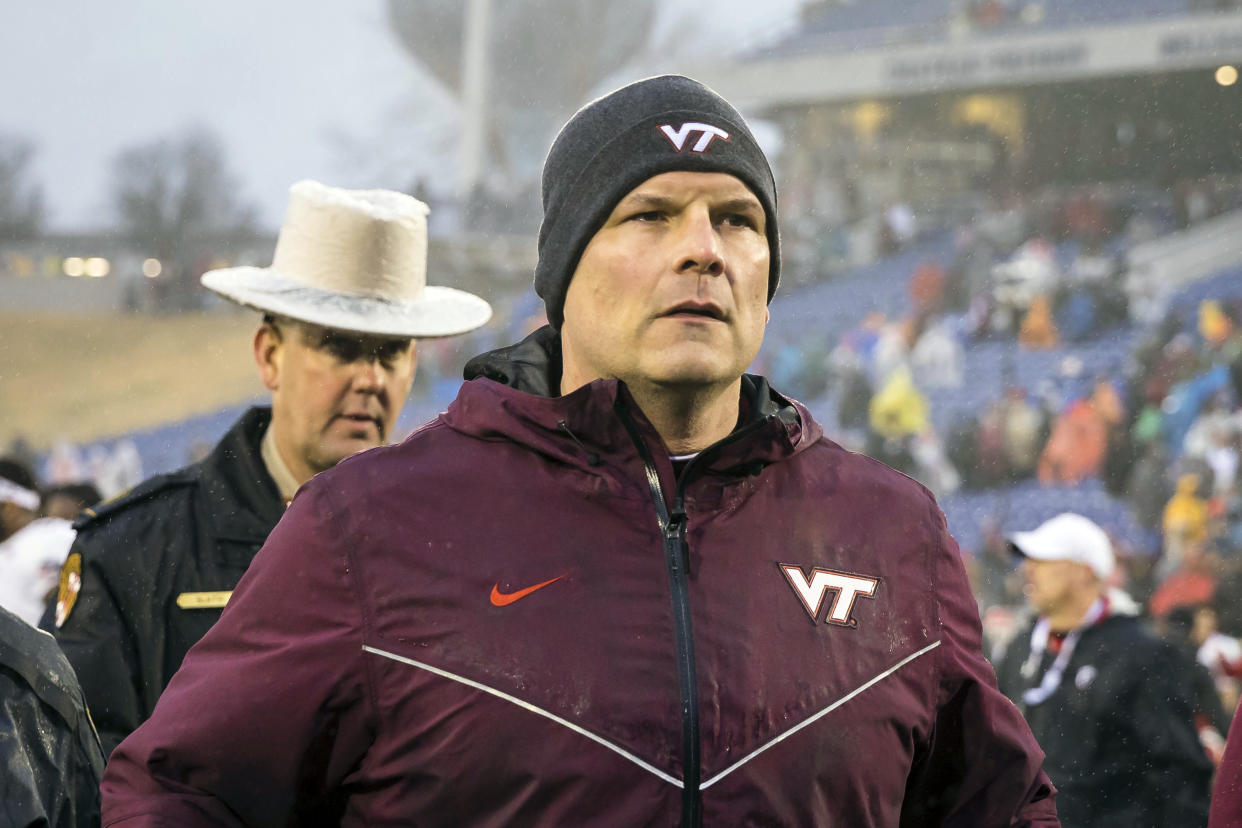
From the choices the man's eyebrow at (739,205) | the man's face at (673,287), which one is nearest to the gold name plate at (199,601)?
the man's face at (673,287)

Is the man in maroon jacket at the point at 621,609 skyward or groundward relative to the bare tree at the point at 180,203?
skyward

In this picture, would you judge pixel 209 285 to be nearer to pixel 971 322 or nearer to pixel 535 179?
pixel 971 322

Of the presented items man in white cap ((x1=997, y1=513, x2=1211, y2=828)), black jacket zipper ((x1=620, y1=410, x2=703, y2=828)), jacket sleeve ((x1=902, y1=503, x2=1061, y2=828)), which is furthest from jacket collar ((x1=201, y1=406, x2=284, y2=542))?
man in white cap ((x1=997, y1=513, x2=1211, y2=828))

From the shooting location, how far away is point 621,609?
1.74 metres

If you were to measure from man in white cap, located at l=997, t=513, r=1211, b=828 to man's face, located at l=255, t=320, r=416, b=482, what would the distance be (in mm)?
2676

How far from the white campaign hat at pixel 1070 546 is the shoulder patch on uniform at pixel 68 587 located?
3.50 m

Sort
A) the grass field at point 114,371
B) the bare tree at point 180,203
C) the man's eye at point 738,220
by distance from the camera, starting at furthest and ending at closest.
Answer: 1. the bare tree at point 180,203
2. the grass field at point 114,371
3. the man's eye at point 738,220

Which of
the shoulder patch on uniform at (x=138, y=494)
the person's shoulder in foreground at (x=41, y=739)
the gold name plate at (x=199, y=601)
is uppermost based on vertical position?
the person's shoulder in foreground at (x=41, y=739)

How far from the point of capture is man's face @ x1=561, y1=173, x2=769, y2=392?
6.18 feet

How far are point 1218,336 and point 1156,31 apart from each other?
8933mm

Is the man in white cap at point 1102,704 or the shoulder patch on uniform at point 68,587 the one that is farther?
the man in white cap at point 1102,704

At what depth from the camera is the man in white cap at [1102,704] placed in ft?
15.2

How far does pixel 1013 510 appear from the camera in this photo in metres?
14.8

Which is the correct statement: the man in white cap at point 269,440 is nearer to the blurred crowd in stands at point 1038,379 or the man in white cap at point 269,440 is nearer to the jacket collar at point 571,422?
the jacket collar at point 571,422
